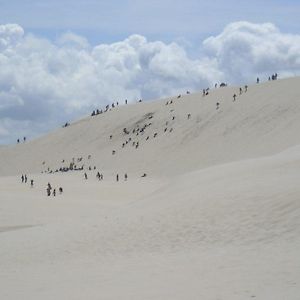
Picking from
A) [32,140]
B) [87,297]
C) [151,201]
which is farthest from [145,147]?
[87,297]

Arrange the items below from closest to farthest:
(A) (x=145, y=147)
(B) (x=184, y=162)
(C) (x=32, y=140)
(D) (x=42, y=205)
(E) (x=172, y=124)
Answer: (D) (x=42, y=205) < (B) (x=184, y=162) < (A) (x=145, y=147) < (E) (x=172, y=124) < (C) (x=32, y=140)

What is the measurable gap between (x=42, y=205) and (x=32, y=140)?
6756 cm

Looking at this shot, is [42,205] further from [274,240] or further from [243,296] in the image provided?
[243,296]

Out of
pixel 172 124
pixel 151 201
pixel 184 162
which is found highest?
pixel 172 124

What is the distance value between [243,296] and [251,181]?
972cm

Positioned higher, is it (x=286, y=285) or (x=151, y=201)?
(x=151, y=201)

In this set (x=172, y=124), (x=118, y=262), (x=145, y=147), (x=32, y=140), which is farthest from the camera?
(x=32, y=140)

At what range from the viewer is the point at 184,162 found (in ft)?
201

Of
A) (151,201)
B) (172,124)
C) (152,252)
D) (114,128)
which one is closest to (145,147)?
(172,124)

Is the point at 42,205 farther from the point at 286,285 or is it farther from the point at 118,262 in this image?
the point at 286,285

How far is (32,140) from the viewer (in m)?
100

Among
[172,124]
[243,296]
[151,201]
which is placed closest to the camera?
[243,296]

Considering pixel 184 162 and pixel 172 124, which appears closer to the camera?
pixel 184 162

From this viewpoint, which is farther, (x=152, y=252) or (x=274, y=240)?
(x=152, y=252)
